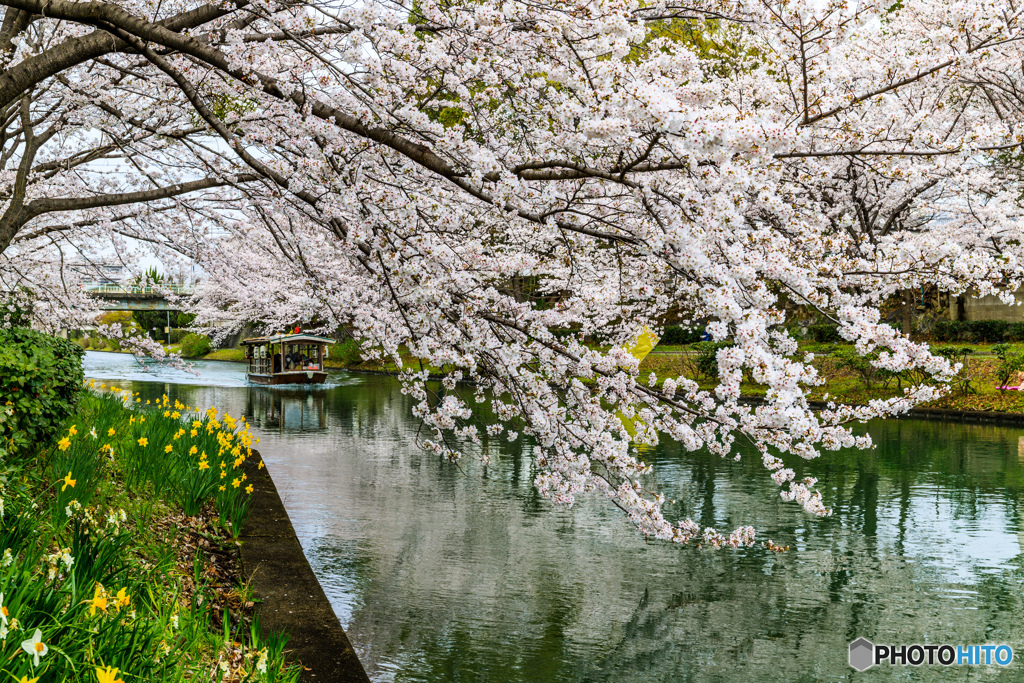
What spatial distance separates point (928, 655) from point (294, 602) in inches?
170

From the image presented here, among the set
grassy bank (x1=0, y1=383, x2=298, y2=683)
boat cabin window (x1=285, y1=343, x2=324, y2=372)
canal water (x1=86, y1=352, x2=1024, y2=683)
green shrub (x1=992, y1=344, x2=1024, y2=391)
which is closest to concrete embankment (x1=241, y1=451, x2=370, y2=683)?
grassy bank (x1=0, y1=383, x2=298, y2=683)

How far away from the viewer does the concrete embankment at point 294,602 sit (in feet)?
13.2

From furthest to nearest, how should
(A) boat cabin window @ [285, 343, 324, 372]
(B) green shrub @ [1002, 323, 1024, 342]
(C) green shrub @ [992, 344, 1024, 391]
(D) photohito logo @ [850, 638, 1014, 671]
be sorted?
(A) boat cabin window @ [285, 343, 324, 372] < (B) green shrub @ [1002, 323, 1024, 342] < (C) green shrub @ [992, 344, 1024, 391] < (D) photohito logo @ [850, 638, 1014, 671]

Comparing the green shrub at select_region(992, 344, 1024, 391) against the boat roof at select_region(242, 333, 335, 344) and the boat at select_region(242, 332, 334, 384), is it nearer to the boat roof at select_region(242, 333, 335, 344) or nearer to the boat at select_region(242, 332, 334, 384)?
the boat at select_region(242, 332, 334, 384)

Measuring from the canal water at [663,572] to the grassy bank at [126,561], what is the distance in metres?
1.23

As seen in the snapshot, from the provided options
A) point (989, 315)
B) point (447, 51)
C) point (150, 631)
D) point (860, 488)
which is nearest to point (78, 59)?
point (447, 51)

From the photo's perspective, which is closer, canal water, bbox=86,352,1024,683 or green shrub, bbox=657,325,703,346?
canal water, bbox=86,352,1024,683

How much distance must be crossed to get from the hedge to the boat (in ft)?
82.3

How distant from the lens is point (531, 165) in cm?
392

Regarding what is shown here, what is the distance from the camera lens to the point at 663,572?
Result: 22.9 ft

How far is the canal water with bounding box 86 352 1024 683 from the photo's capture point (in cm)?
527

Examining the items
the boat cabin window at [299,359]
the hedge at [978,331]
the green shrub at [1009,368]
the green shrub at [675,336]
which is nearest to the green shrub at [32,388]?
the green shrub at [1009,368]

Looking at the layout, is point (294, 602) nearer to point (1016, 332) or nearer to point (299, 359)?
point (1016, 332)

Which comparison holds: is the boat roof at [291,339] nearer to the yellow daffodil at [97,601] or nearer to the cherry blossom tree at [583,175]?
the cherry blossom tree at [583,175]
